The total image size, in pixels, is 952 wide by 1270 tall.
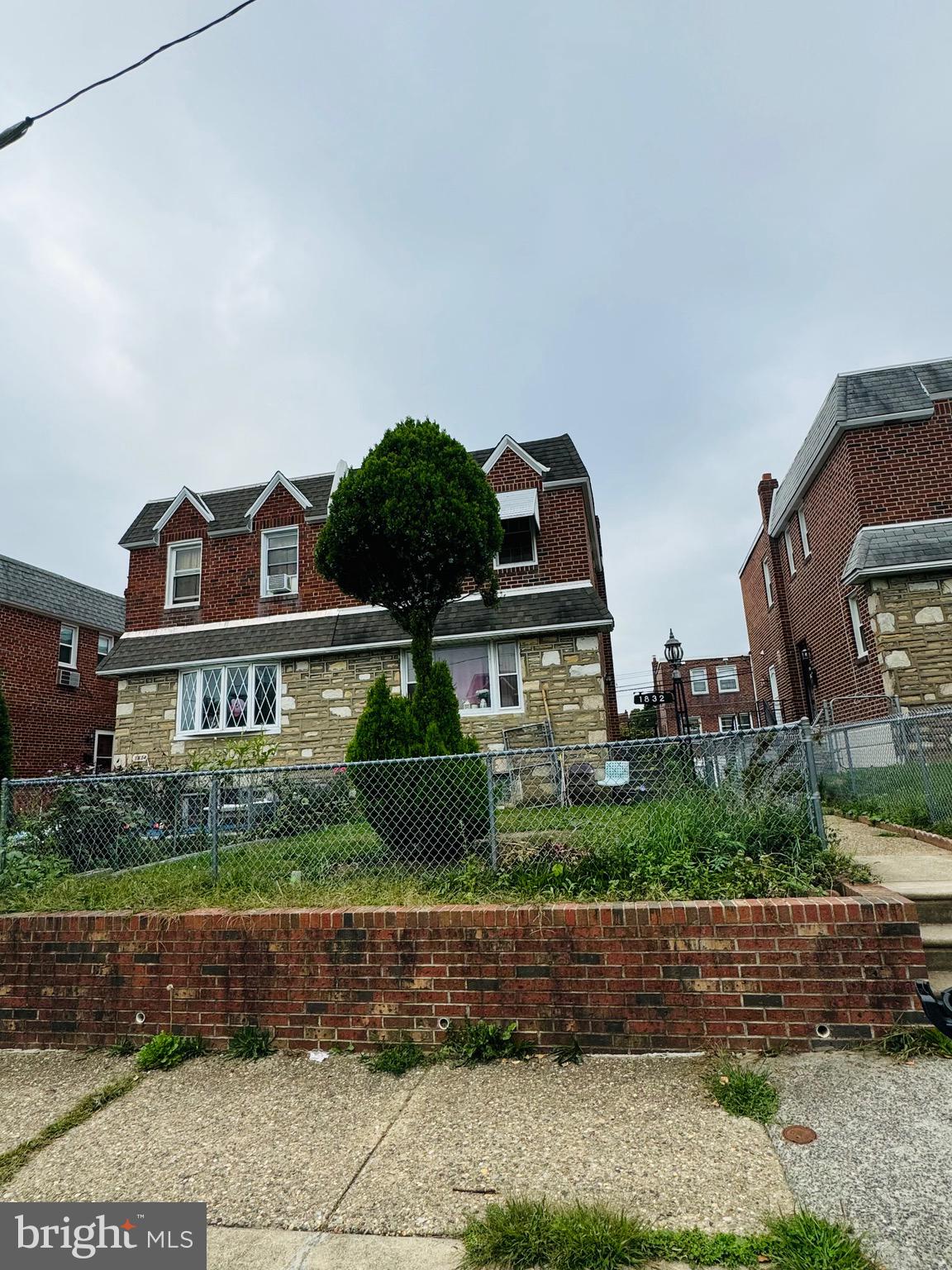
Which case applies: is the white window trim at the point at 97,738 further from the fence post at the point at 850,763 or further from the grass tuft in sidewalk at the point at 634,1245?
the grass tuft in sidewalk at the point at 634,1245

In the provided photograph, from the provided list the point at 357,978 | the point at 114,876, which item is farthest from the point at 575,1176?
the point at 114,876

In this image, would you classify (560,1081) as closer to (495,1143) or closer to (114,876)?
(495,1143)

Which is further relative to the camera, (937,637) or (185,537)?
(185,537)

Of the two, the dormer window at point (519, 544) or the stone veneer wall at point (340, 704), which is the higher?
the dormer window at point (519, 544)

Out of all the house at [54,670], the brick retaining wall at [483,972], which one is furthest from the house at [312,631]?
the brick retaining wall at [483,972]

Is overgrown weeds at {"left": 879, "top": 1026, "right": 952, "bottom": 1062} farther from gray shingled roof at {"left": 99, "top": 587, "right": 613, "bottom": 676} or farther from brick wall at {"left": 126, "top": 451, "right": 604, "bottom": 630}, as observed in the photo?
brick wall at {"left": 126, "top": 451, "right": 604, "bottom": 630}

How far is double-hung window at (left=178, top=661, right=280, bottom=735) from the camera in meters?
14.9

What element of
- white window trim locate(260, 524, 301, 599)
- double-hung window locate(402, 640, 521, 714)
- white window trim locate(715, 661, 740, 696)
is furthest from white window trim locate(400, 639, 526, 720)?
white window trim locate(715, 661, 740, 696)

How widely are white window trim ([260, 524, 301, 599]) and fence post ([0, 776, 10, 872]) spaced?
1016 cm

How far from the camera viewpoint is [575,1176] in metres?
2.85

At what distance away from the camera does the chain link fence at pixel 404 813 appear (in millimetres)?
5016

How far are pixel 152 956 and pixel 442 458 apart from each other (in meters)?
5.55

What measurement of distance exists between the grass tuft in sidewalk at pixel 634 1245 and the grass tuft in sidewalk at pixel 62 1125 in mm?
2272

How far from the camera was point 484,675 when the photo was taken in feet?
45.4
